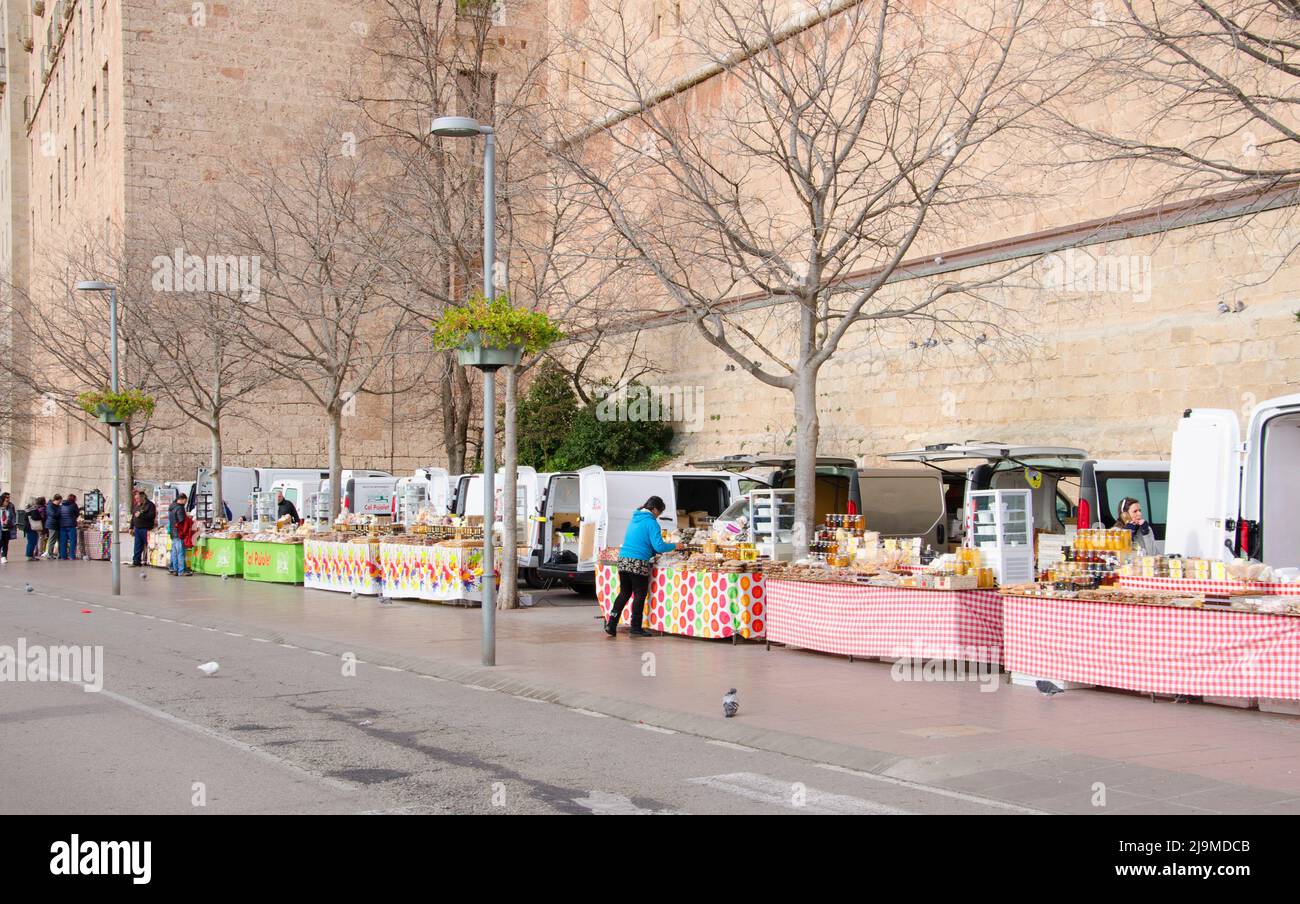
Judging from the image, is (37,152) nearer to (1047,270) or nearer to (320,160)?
(320,160)

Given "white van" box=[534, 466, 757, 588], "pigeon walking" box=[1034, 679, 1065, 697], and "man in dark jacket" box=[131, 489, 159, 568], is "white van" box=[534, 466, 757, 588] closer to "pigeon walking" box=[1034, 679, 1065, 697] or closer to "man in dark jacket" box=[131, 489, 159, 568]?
"pigeon walking" box=[1034, 679, 1065, 697]

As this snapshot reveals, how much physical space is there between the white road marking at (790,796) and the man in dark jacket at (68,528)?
105 ft

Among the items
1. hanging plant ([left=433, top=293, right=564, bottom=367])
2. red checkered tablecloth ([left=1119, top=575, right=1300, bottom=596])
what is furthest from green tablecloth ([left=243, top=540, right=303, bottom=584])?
red checkered tablecloth ([left=1119, top=575, right=1300, bottom=596])

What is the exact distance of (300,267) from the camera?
1303 inches

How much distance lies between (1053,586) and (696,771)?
481 cm

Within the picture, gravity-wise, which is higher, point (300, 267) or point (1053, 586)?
point (300, 267)

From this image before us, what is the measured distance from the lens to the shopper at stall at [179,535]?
28578mm

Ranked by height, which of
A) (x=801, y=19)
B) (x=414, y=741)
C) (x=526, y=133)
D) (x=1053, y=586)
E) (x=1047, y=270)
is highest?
(x=801, y=19)

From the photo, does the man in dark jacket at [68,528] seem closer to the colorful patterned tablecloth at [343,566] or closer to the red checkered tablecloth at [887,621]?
the colorful patterned tablecloth at [343,566]

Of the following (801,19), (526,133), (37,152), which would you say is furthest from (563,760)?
(37,152)

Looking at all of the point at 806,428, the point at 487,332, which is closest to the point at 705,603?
the point at 806,428

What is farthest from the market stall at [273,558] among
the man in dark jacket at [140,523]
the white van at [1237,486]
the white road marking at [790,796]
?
the white road marking at [790,796]

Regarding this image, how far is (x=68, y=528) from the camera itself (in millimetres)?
36469

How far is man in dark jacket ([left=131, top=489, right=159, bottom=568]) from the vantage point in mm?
31094
